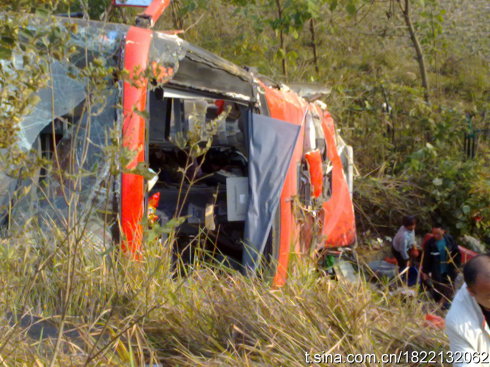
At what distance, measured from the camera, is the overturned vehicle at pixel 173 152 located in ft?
12.3

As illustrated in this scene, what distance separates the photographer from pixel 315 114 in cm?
784

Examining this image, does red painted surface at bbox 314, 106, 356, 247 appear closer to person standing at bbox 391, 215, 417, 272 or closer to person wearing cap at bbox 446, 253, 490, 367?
person standing at bbox 391, 215, 417, 272

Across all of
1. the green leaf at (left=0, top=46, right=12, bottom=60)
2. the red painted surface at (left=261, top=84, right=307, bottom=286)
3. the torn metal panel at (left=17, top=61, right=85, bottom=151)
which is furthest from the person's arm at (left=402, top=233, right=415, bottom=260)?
the green leaf at (left=0, top=46, right=12, bottom=60)

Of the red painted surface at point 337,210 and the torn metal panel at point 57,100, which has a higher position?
the torn metal panel at point 57,100

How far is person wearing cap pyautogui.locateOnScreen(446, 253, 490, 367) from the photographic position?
3.04 metres

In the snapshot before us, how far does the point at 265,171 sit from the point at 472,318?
9.15ft

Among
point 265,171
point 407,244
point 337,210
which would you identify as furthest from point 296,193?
point 407,244

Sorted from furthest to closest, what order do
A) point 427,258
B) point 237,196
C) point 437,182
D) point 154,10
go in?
point 437,182
point 427,258
point 237,196
point 154,10

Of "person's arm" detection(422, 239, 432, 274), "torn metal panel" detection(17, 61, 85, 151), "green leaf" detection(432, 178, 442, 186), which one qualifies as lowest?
→ "person's arm" detection(422, 239, 432, 274)

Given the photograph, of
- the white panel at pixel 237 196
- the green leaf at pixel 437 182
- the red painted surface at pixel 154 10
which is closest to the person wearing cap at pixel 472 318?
the white panel at pixel 237 196

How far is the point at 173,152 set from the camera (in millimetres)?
8148

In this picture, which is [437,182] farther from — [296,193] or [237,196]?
[237,196]

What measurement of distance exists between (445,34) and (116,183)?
695 inches

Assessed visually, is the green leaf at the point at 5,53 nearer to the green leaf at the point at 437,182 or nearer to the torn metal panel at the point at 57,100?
the torn metal panel at the point at 57,100
